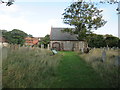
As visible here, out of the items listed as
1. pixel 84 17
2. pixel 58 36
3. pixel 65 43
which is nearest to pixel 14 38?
pixel 58 36

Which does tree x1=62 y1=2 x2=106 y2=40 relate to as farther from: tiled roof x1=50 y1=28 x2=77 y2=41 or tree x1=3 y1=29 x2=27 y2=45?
tree x1=3 y1=29 x2=27 y2=45

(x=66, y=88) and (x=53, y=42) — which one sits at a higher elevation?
(x=53, y=42)

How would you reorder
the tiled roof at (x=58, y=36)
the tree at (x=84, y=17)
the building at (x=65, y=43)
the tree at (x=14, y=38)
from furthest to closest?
the tree at (x=14, y=38) → the tiled roof at (x=58, y=36) → the building at (x=65, y=43) → the tree at (x=84, y=17)

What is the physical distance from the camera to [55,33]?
3678 cm

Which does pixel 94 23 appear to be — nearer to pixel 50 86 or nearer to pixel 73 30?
pixel 73 30

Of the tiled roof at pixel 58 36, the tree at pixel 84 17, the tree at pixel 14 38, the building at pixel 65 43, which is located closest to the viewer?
the tree at pixel 84 17

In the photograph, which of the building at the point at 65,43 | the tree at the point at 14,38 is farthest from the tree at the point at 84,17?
the tree at the point at 14,38

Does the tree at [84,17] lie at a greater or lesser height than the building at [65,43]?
greater

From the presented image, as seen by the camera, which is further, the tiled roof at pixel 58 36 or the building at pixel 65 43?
the tiled roof at pixel 58 36

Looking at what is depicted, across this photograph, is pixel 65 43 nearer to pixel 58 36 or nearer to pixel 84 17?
pixel 58 36

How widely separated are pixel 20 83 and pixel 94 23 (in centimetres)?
2494

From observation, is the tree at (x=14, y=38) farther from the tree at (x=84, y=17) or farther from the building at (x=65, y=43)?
the tree at (x=84, y=17)

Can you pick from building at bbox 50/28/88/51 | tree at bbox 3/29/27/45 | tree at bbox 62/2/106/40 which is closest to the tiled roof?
building at bbox 50/28/88/51

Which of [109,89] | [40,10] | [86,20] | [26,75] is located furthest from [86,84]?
[86,20]
